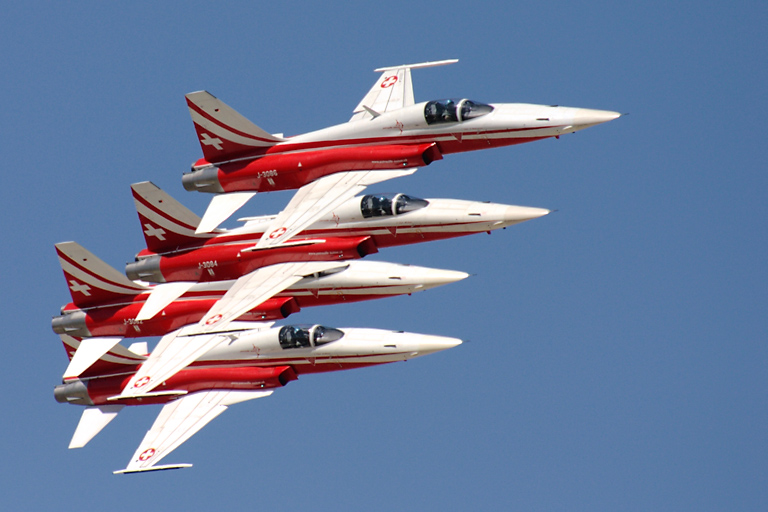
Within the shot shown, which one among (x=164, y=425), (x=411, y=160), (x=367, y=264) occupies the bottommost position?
(x=164, y=425)

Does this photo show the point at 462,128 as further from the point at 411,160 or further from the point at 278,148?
the point at 278,148

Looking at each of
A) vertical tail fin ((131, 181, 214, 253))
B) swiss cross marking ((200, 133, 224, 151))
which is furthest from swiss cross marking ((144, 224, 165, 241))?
swiss cross marking ((200, 133, 224, 151))

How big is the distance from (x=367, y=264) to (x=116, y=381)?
11267mm

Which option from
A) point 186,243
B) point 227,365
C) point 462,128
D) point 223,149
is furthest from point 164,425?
point 462,128

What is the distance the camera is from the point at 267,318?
5884 cm

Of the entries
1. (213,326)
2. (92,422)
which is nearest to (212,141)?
(213,326)

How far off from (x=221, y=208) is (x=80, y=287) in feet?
22.6

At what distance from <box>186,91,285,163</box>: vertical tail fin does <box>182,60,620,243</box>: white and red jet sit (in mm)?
39

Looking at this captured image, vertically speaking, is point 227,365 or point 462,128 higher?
point 462,128

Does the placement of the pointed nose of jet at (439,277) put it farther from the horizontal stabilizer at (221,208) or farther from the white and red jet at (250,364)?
the horizontal stabilizer at (221,208)

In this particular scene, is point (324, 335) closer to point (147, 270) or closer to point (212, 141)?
point (147, 270)

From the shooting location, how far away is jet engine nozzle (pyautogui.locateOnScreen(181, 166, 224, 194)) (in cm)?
6062

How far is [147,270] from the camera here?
60344mm

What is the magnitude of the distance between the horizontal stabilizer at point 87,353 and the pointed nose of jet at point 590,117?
19941 mm
